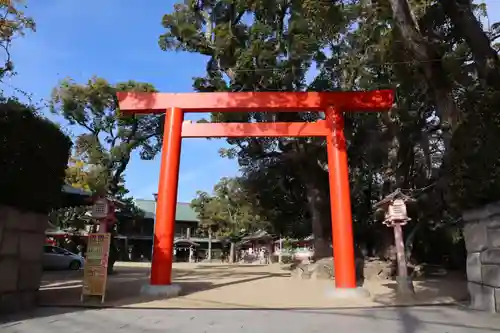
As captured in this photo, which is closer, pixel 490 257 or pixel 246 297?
pixel 490 257

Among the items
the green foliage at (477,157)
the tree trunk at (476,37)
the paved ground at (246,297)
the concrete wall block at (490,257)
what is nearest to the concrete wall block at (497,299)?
the concrete wall block at (490,257)

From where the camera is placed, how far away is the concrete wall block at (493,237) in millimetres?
5909

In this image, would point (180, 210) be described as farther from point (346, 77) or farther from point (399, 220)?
point (399, 220)

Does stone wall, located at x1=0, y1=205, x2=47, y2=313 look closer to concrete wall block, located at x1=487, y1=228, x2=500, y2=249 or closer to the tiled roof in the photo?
concrete wall block, located at x1=487, y1=228, x2=500, y2=249

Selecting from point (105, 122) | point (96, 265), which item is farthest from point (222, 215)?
point (96, 265)

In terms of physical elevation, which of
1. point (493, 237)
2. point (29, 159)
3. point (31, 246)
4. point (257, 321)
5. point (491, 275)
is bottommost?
point (257, 321)

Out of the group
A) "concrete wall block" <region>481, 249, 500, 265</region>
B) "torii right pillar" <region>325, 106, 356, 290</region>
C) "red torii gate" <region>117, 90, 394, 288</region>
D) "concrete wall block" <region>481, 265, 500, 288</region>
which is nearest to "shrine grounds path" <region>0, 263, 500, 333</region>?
"concrete wall block" <region>481, 265, 500, 288</region>

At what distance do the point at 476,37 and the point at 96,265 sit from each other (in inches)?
331

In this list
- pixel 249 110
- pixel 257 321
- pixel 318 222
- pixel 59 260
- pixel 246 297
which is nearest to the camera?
pixel 257 321

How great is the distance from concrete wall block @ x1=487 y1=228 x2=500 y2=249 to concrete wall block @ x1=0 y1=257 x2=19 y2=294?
7.45 m

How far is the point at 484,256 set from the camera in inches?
244

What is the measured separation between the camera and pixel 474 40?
284 inches

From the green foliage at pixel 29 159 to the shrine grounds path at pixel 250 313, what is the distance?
5.94 ft

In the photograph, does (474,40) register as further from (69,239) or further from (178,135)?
(69,239)
